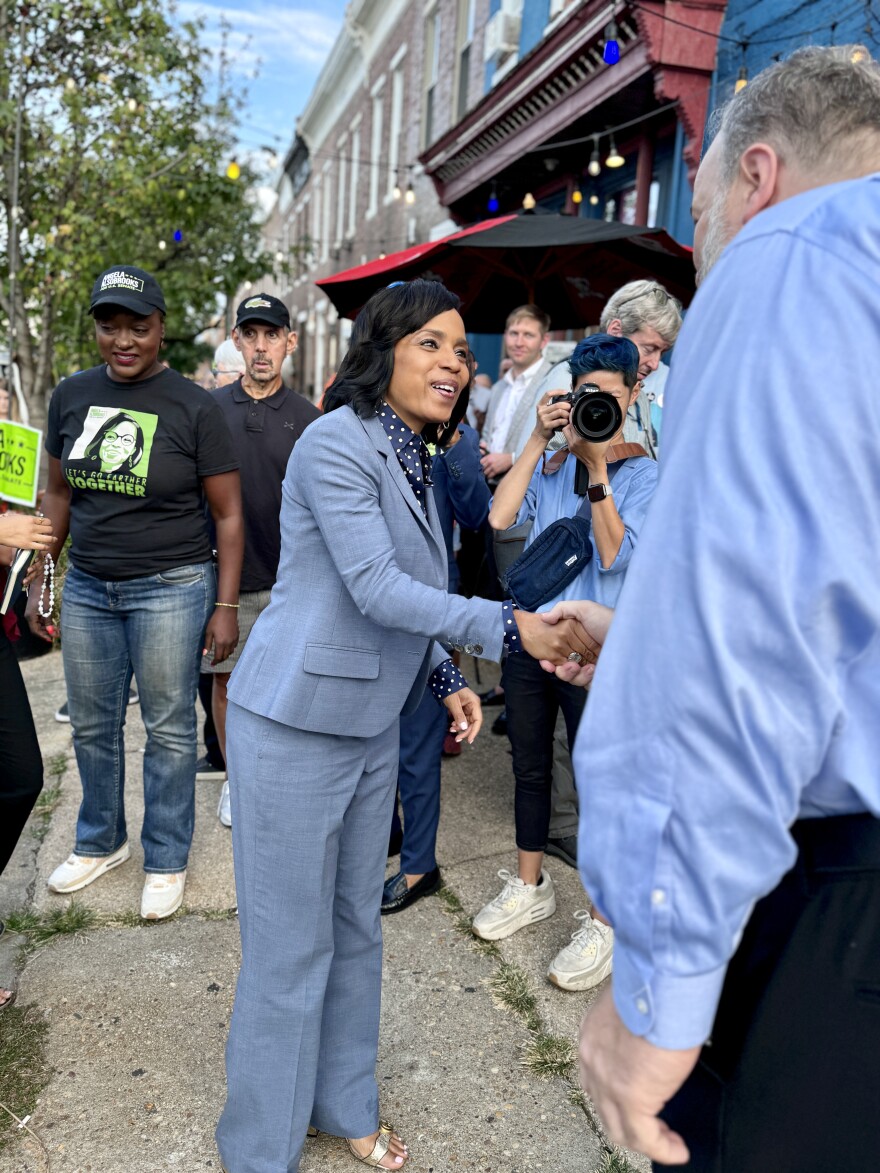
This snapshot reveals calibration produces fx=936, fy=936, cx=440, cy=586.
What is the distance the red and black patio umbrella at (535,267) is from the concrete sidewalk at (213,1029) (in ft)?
10.9

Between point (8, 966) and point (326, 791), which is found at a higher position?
point (326, 791)

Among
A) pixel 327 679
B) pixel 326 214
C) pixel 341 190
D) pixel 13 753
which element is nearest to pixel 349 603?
pixel 327 679

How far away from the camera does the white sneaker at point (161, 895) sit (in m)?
3.41

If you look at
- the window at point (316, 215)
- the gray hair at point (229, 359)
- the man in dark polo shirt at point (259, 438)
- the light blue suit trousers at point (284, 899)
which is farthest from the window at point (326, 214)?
the light blue suit trousers at point (284, 899)

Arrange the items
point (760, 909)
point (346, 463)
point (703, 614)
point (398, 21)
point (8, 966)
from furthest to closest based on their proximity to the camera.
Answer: point (398, 21), point (8, 966), point (346, 463), point (760, 909), point (703, 614)

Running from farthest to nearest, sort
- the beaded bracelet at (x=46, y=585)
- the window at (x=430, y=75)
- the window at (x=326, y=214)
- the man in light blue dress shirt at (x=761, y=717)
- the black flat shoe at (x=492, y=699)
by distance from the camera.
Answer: the window at (x=326, y=214)
the window at (x=430, y=75)
the black flat shoe at (x=492, y=699)
the beaded bracelet at (x=46, y=585)
the man in light blue dress shirt at (x=761, y=717)

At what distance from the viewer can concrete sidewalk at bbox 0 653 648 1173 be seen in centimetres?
238

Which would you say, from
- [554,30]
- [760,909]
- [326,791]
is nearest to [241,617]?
[326,791]

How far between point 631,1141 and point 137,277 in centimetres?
315

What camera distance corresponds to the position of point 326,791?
6.79 ft

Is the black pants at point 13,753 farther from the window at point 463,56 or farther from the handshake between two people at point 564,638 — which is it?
the window at point 463,56

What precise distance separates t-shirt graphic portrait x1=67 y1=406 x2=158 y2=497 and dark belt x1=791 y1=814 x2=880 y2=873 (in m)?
2.78

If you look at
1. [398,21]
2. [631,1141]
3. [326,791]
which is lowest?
[326,791]

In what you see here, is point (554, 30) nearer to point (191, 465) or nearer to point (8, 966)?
point (191, 465)
